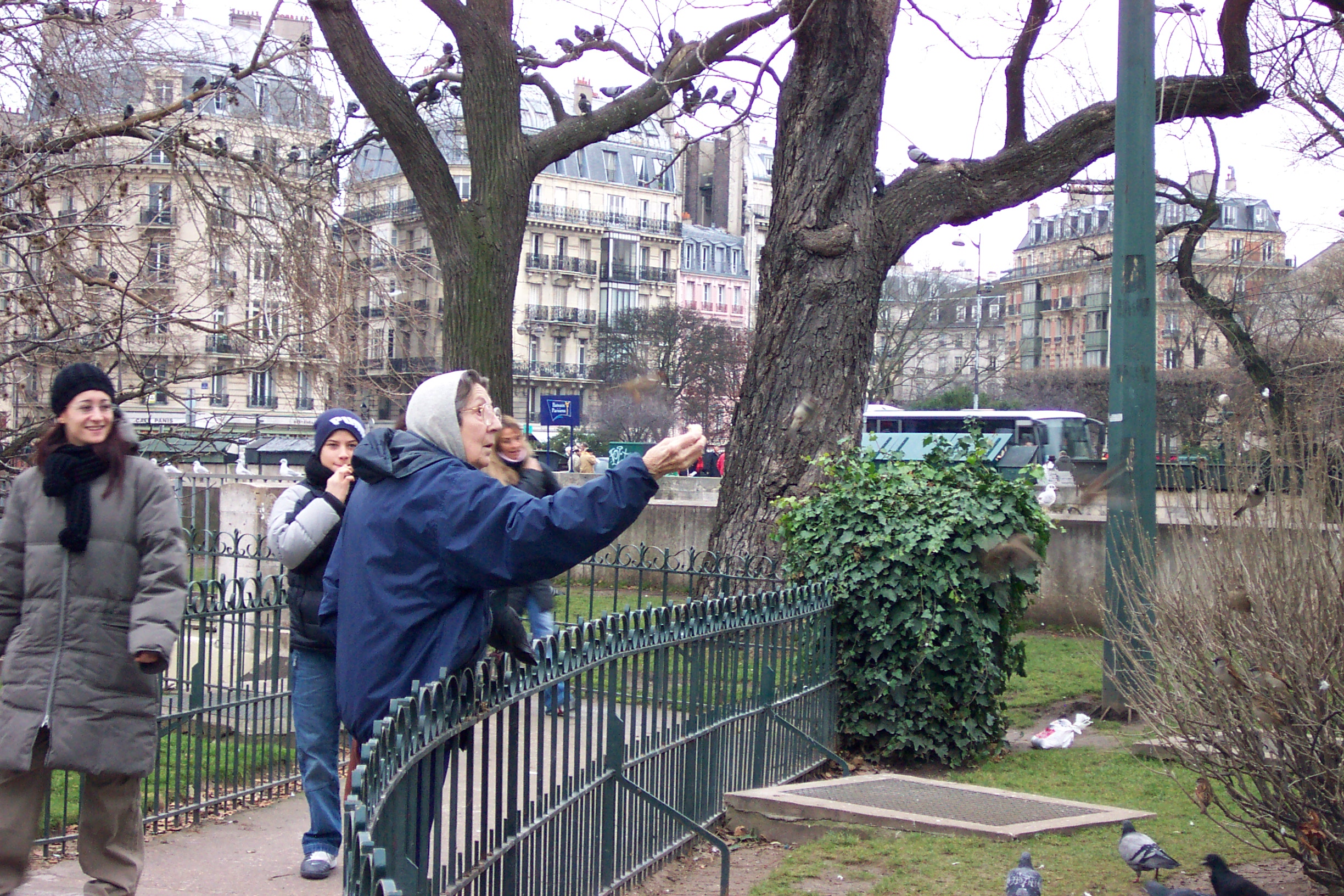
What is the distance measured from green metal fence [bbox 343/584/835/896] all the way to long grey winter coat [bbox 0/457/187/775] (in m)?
1.04

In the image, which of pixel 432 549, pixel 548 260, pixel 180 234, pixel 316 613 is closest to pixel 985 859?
pixel 316 613

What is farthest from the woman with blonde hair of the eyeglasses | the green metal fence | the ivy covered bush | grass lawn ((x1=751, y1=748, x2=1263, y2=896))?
the eyeglasses

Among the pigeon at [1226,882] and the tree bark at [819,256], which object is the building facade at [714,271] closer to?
the tree bark at [819,256]

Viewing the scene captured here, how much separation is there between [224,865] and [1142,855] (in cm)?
373

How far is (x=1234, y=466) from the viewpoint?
505 centimetres

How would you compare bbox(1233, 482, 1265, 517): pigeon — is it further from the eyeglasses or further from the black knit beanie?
the black knit beanie

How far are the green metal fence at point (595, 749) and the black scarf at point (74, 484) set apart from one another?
1.38 metres

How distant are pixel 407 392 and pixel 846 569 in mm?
5237

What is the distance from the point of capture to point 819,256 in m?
9.61

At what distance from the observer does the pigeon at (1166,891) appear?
14.5 ft

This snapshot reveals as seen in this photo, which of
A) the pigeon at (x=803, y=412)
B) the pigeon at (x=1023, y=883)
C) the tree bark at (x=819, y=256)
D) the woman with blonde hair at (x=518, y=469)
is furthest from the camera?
the tree bark at (x=819, y=256)

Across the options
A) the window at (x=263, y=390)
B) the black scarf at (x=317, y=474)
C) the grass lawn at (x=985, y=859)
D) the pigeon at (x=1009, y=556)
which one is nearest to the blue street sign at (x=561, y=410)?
the window at (x=263, y=390)

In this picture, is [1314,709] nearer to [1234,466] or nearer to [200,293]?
[1234,466]

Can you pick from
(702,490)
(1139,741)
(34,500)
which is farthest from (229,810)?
(702,490)
